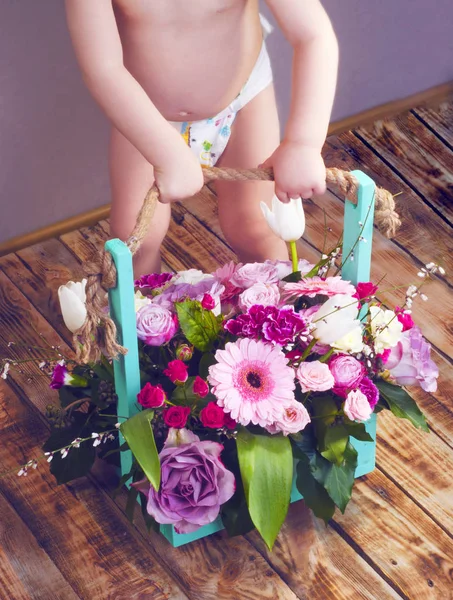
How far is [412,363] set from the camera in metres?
1.40

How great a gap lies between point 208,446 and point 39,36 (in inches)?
32.0

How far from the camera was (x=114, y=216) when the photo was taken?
1.62 meters

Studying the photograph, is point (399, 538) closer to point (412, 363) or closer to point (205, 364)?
point (412, 363)

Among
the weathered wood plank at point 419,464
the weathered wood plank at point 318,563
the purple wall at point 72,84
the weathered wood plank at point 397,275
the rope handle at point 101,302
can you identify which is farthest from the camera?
the weathered wood plank at point 397,275

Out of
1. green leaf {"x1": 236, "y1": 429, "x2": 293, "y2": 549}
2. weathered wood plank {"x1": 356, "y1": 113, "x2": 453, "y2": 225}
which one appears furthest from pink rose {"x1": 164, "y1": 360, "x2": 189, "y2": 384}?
weathered wood plank {"x1": 356, "y1": 113, "x2": 453, "y2": 225}

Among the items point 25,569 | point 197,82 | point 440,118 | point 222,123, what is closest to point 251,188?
point 222,123

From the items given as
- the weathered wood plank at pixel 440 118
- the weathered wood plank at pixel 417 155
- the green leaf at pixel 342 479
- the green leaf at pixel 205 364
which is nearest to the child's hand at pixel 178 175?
the green leaf at pixel 205 364

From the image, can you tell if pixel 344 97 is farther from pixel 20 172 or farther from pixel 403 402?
pixel 403 402

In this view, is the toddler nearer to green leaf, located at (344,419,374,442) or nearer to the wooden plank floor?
green leaf, located at (344,419,374,442)

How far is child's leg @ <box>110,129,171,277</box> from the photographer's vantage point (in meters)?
1.54

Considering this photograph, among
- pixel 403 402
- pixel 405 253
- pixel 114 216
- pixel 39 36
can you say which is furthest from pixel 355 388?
pixel 39 36

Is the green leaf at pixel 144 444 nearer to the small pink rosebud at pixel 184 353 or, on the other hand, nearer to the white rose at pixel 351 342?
the small pink rosebud at pixel 184 353

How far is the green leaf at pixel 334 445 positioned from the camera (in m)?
1.35

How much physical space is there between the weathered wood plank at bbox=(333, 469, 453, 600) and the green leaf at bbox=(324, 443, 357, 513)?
0.41ft
